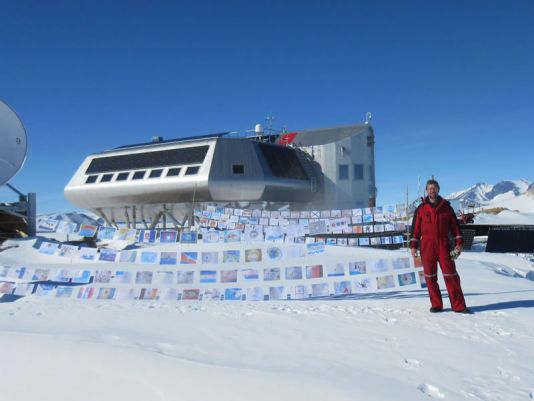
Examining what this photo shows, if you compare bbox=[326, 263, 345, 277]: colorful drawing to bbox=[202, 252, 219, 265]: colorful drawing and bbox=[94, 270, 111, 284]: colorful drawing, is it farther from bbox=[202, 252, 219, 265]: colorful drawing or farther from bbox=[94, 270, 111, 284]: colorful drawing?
bbox=[94, 270, 111, 284]: colorful drawing

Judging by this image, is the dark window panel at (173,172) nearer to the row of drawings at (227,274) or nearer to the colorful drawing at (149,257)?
the colorful drawing at (149,257)

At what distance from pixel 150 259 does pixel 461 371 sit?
25.8ft

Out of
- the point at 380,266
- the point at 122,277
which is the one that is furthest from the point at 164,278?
the point at 380,266

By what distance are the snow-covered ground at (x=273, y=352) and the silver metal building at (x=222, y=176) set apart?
874 inches

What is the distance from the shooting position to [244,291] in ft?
29.6

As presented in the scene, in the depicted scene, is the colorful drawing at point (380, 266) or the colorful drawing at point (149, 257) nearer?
the colorful drawing at point (380, 266)

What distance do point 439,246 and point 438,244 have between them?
3cm

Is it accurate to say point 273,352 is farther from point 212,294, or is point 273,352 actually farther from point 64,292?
point 64,292

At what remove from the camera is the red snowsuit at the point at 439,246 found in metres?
6.47

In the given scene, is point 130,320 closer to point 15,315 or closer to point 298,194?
point 15,315

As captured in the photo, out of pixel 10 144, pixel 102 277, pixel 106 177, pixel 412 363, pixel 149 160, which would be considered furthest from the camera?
pixel 106 177

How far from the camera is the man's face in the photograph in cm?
655

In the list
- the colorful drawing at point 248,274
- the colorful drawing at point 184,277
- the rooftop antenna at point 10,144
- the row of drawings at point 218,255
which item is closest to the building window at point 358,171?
the rooftop antenna at point 10,144

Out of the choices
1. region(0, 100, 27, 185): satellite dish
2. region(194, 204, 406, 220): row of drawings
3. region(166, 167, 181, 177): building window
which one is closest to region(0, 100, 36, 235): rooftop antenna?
region(0, 100, 27, 185): satellite dish
